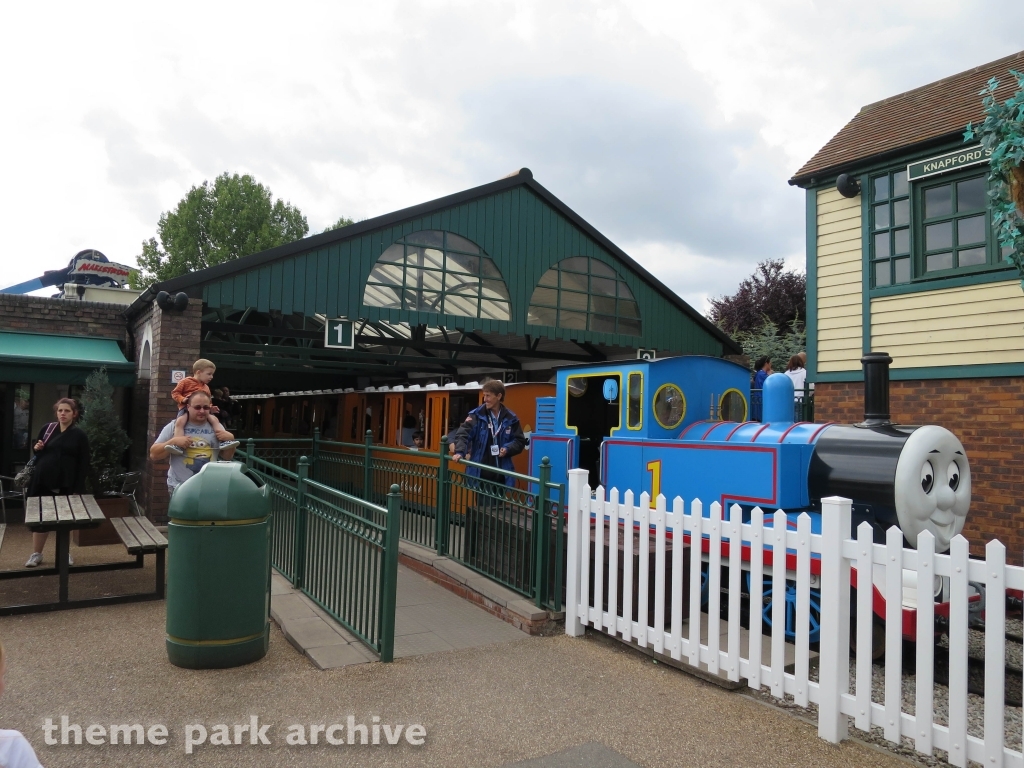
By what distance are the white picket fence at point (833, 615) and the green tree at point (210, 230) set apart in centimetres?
3640

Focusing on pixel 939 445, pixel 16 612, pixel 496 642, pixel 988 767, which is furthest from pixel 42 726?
pixel 939 445

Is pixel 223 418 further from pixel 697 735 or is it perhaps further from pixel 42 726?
pixel 697 735

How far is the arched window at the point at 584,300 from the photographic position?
43.0 feet

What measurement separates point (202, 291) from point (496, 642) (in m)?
7.07

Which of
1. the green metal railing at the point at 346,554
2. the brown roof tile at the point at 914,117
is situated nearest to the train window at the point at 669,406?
the green metal railing at the point at 346,554

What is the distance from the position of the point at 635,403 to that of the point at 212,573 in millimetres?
3883

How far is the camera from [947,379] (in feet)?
27.7

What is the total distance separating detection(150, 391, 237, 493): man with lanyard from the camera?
5664 millimetres

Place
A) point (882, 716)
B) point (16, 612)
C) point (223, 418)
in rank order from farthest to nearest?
point (223, 418)
point (16, 612)
point (882, 716)

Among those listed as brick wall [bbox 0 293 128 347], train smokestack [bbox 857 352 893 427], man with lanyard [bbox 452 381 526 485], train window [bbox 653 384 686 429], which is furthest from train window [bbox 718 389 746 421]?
brick wall [bbox 0 293 128 347]

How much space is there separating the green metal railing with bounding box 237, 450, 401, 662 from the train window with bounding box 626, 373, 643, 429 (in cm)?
247

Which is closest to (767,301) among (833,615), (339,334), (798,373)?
(798,373)

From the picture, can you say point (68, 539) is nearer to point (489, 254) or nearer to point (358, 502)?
point (358, 502)

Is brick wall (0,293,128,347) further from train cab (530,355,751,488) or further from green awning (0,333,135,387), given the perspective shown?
train cab (530,355,751,488)
